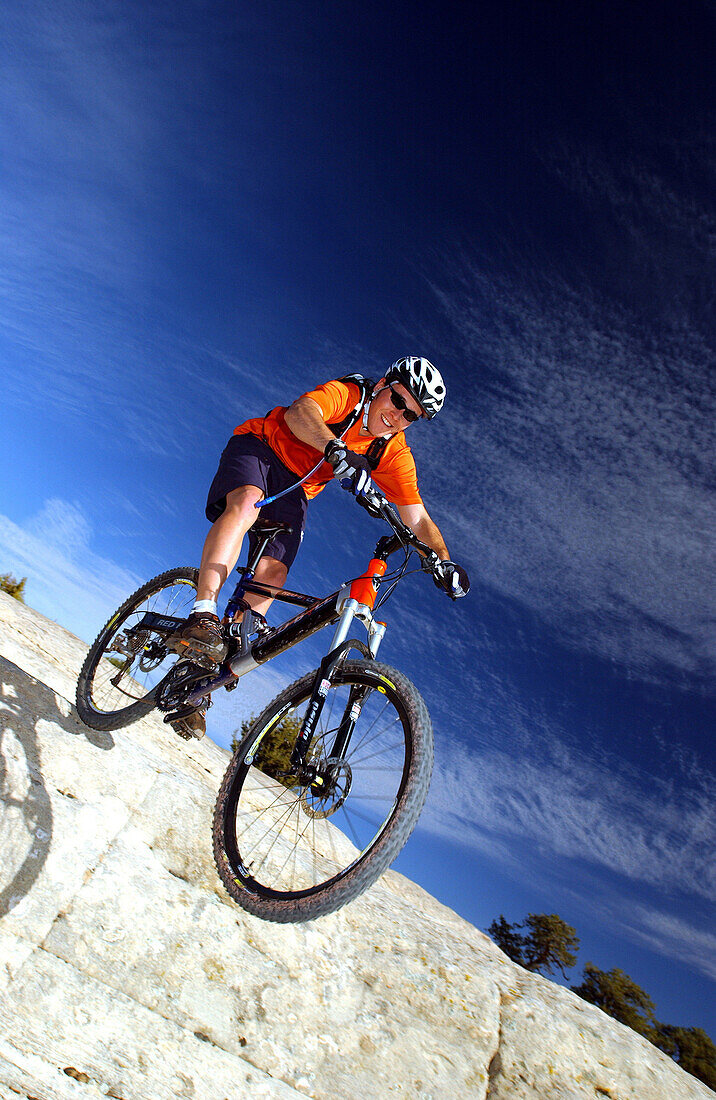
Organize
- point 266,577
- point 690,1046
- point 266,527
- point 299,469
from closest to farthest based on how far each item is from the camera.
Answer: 1. point 299,469
2. point 266,527
3. point 266,577
4. point 690,1046

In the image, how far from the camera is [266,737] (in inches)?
191

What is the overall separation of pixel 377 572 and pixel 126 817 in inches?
140

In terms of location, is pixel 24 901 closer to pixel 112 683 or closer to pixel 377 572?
pixel 112 683

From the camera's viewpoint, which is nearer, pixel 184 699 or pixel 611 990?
pixel 184 699

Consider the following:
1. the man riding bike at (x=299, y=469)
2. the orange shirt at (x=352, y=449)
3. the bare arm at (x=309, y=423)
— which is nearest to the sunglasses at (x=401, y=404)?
the man riding bike at (x=299, y=469)

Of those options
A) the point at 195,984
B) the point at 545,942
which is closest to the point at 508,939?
the point at 545,942

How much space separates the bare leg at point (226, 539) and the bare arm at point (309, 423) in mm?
1043

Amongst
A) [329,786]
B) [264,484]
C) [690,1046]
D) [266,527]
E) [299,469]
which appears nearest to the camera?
[329,786]

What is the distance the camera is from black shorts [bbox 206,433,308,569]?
590cm

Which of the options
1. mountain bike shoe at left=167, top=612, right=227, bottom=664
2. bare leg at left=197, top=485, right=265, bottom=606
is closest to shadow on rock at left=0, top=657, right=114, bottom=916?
mountain bike shoe at left=167, top=612, right=227, bottom=664

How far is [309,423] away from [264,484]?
4.01 feet

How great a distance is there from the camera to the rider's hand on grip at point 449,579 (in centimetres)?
514

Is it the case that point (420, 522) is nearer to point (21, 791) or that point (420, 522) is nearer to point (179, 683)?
point (179, 683)

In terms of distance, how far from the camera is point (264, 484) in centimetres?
595
